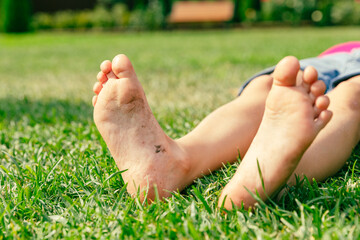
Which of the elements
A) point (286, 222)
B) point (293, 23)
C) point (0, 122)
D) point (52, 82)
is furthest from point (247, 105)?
point (293, 23)

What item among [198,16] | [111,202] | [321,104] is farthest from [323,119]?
[198,16]

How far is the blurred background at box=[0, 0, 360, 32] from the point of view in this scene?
17.0 metres

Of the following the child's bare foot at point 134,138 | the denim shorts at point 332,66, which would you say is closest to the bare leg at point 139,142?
the child's bare foot at point 134,138

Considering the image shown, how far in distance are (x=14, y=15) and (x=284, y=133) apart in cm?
1762

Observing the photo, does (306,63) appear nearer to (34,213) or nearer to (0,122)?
(34,213)

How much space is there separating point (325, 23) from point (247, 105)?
58.7ft

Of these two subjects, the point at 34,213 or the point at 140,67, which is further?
the point at 140,67

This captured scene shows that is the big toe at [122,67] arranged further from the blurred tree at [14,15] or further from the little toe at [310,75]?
the blurred tree at [14,15]

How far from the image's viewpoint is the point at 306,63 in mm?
1810

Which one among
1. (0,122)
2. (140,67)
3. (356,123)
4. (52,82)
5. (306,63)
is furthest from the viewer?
(140,67)

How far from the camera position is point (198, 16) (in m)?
19.4

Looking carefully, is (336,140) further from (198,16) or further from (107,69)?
(198,16)

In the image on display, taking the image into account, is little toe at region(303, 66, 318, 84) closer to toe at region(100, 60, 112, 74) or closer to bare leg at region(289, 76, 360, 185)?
bare leg at region(289, 76, 360, 185)

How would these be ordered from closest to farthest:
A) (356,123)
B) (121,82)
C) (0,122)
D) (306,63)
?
(121,82)
(356,123)
(306,63)
(0,122)
